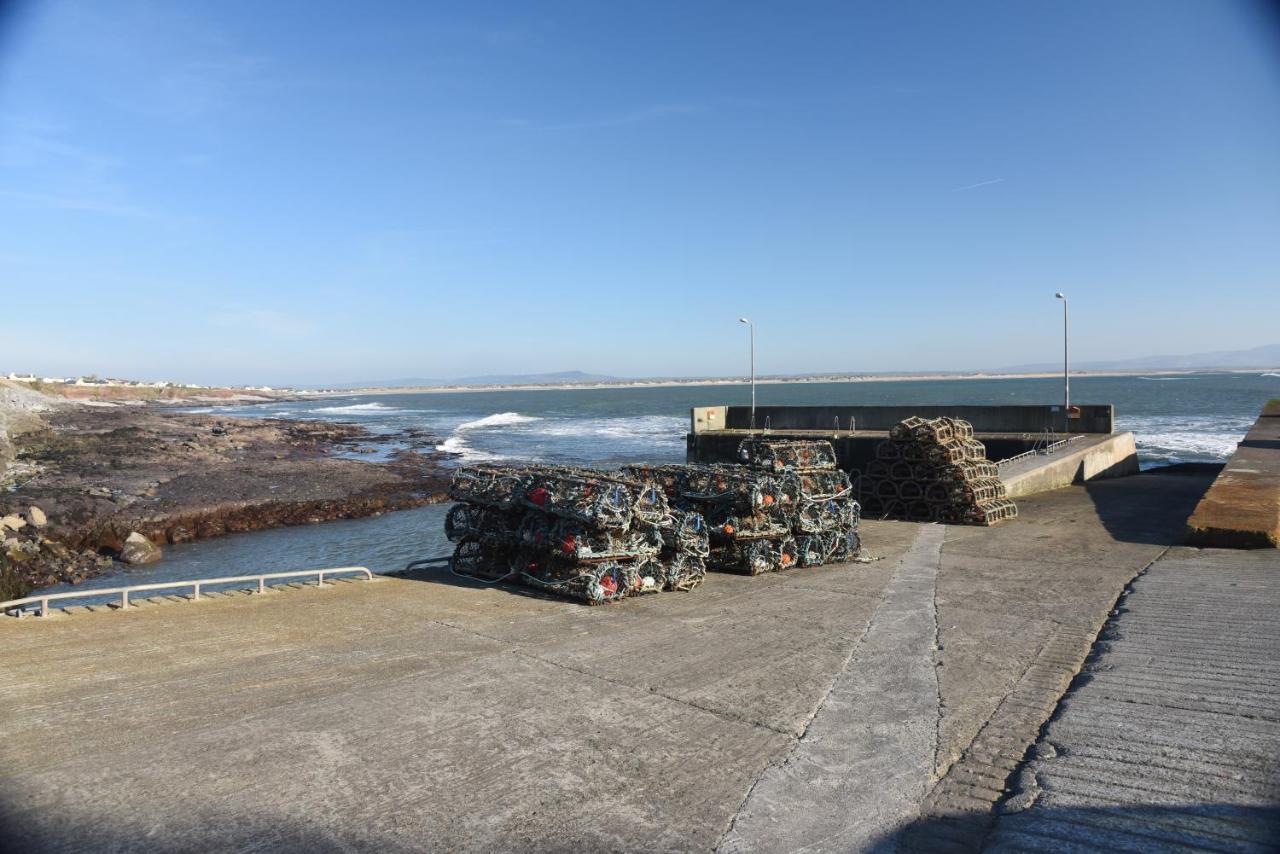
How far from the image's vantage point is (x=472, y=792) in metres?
5.31

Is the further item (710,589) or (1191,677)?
(710,589)

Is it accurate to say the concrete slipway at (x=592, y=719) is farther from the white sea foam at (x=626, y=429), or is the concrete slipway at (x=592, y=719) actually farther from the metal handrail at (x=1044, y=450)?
the white sea foam at (x=626, y=429)

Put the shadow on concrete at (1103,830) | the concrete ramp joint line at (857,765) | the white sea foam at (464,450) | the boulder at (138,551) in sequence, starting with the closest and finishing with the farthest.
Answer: the shadow on concrete at (1103,830)
the concrete ramp joint line at (857,765)
the boulder at (138,551)
the white sea foam at (464,450)

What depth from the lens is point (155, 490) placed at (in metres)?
28.8

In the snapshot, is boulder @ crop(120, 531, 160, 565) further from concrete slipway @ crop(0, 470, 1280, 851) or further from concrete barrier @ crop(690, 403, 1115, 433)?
concrete barrier @ crop(690, 403, 1115, 433)

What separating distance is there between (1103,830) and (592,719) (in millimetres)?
3751

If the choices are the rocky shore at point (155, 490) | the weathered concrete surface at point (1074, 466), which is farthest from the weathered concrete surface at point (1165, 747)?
the rocky shore at point (155, 490)

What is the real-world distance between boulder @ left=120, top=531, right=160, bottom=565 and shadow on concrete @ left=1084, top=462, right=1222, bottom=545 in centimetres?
2269

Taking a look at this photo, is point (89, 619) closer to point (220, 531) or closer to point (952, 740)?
point (952, 740)

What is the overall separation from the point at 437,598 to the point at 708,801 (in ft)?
21.7

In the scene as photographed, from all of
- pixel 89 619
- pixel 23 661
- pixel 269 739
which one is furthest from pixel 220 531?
pixel 269 739

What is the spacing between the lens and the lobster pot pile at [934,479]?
1761 centimetres

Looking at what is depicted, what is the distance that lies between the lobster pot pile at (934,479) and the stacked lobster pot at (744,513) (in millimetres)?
6527

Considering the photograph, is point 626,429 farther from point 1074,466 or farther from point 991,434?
point 1074,466
